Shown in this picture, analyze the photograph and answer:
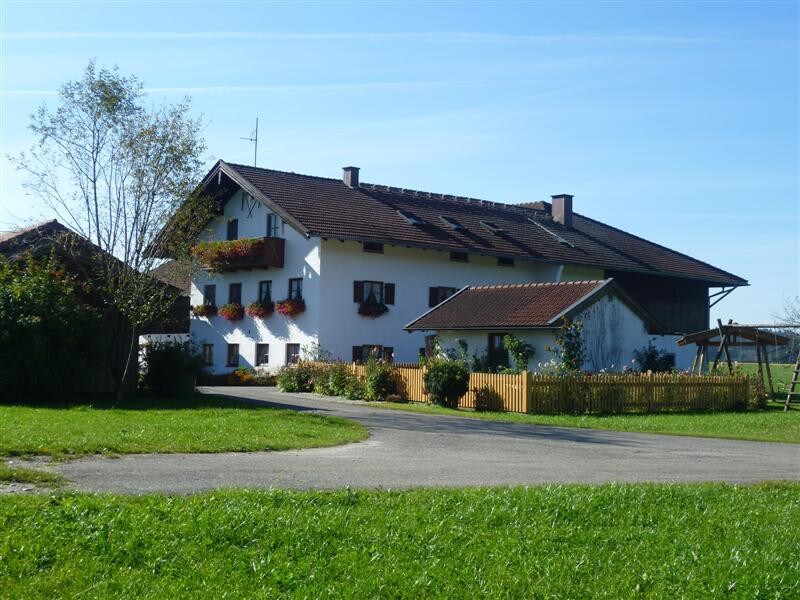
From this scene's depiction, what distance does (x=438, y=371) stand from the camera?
94.2 feet

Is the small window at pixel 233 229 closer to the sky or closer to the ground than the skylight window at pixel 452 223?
closer to the ground

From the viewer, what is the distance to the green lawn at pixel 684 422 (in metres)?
22.6

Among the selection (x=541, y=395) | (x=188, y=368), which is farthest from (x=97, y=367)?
(x=541, y=395)

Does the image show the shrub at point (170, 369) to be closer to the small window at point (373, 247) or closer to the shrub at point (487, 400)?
the shrub at point (487, 400)

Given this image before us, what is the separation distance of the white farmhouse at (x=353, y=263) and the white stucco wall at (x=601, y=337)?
3.63ft

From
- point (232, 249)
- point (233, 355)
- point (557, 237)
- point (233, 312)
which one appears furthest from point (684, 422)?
point (557, 237)

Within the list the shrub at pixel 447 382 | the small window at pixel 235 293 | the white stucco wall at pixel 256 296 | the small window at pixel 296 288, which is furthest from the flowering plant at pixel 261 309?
the shrub at pixel 447 382

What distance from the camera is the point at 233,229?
44094 millimetres

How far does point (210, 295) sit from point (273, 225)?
232 inches

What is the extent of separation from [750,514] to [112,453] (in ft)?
28.4

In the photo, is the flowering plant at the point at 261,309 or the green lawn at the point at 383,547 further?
the flowering plant at the point at 261,309

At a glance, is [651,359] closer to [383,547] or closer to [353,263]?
[353,263]

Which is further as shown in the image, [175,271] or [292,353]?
[292,353]

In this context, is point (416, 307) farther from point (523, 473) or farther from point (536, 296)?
point (523, 473)
